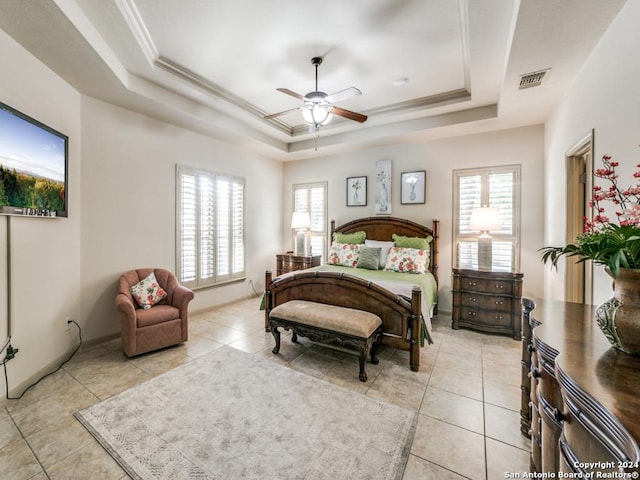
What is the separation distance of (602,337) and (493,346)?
8.19 ft

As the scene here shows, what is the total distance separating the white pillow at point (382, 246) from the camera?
172 inches

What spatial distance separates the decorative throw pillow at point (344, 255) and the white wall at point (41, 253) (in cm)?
338

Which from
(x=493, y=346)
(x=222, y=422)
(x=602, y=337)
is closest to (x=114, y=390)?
(x=222, y=422)

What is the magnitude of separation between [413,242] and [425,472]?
318 cm

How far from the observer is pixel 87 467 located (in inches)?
64.9

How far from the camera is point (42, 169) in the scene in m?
2.49

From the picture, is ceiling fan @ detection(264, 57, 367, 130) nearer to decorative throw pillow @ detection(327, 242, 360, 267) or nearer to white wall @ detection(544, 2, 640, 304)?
white wall @ detection(544, 2, 640, 304)

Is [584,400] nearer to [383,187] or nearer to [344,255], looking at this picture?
[344,255]

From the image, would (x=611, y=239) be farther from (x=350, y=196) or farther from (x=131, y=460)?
(x=350, y=196)

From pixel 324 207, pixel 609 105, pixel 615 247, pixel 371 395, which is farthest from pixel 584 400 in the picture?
pixel 324 207

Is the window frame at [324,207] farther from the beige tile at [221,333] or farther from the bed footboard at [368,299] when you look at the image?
the beige tile at [221,333]

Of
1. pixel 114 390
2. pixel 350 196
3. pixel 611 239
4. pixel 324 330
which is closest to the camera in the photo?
pixel 611 239

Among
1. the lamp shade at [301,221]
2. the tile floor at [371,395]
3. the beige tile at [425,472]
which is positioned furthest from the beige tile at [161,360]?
the lamp shade at [301,221]

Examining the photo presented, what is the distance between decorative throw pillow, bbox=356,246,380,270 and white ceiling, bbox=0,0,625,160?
2.02 metres
